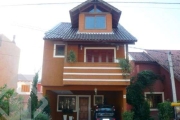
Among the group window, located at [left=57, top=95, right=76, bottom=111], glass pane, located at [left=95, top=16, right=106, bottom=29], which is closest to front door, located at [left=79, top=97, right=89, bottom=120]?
window, located at [left=57, top=95, right=76, bottom=111]

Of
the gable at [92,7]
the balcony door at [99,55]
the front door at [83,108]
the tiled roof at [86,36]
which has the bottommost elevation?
the front door at [83,108]

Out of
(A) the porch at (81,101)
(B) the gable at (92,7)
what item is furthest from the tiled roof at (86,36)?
(A) the porch at (81,101)

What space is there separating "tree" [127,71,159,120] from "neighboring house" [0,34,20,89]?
16.3m

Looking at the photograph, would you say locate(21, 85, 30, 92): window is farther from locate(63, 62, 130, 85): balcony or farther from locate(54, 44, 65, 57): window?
locate(63, 62, 130, 85): balcony

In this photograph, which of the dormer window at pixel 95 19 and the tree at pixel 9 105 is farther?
the dormer window at pixel 95 19

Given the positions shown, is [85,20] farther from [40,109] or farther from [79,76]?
[40,109]

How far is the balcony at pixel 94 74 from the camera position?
12.8 meters

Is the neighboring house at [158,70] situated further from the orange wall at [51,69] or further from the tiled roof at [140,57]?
the orange wall at [51,69]

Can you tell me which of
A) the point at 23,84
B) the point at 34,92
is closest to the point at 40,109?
the point at 34,92

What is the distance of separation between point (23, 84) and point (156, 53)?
2420cm

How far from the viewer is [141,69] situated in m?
18.2

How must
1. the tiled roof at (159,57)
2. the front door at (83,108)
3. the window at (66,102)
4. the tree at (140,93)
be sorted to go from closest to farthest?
the tree at (140,93) < the front door at (83,108) < the window at (66,102) < the tiled roof at (159,57)

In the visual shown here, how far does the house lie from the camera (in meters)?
12.9

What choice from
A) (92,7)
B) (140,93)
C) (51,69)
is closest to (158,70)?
(140,93)
